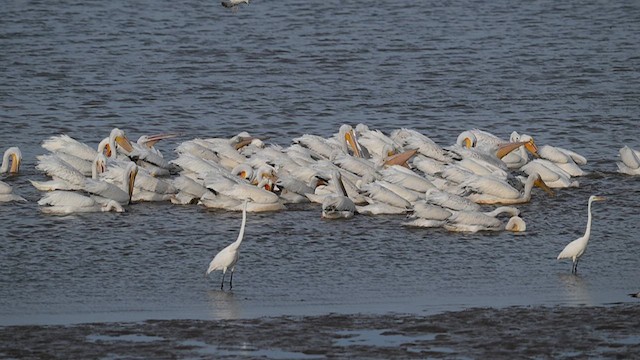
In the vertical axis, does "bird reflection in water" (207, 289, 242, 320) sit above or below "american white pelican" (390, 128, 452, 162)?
below

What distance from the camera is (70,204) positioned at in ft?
37.7

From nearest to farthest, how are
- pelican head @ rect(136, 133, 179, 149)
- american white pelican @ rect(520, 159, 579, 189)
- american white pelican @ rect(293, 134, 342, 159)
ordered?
american white pelican @ rect(520, 159, 579, 189)
american white pelican @ rect(293, 134, 342, 159)
pelican head @ rect(136, 133, 179, 149)

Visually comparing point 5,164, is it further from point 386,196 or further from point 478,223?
point 478,223

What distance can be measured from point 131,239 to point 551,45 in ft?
40.6

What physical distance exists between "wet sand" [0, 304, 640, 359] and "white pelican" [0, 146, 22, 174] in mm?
5253

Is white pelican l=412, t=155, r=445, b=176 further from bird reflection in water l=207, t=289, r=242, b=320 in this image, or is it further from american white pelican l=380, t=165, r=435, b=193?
bird reflection in water l=207, t=289, r=242, b=320

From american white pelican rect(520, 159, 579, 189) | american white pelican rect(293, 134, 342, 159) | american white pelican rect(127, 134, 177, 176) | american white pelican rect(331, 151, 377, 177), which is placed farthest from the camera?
american white pelican rect(293, 134, 342, 159)

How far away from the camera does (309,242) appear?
10500 mm

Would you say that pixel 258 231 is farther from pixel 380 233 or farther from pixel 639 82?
pixel 639 82

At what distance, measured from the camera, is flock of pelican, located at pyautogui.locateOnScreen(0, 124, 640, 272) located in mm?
11461

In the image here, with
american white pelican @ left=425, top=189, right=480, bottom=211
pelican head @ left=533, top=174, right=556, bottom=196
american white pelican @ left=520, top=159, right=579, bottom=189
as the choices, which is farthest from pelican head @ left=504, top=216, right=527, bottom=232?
american white pelican @ left=520, top=159, right=579, bottom=189

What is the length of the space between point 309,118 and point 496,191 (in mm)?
4569

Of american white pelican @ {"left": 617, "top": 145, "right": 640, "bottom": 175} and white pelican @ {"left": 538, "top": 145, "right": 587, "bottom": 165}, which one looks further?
white pelican @ {"left": 538, "top": 145, "right": 587, "bottom": 165}

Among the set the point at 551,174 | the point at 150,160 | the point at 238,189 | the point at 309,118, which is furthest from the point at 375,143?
the point at 309,118
